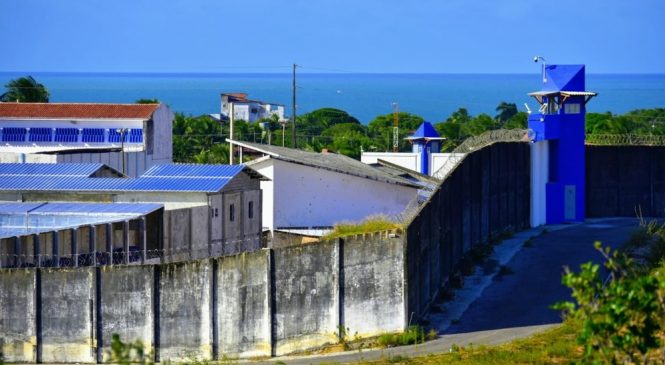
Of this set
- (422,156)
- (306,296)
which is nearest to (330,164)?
(422,156)

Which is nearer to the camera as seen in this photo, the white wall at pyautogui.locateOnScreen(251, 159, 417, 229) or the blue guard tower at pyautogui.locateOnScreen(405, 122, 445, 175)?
the white wall at pyautogui.locateOnScreen(251, 159, 417, 229)

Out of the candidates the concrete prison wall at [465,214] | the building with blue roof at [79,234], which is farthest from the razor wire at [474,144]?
the building with blue roof at [79,234]

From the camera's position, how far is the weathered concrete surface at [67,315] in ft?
101

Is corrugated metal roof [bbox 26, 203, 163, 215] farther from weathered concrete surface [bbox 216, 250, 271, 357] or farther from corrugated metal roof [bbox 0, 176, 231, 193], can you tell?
weathered concrete surface [bbox 216, 250, 271, 357]

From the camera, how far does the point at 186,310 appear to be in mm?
30984

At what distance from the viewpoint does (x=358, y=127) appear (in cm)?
12262

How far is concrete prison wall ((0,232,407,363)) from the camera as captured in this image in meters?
30.8

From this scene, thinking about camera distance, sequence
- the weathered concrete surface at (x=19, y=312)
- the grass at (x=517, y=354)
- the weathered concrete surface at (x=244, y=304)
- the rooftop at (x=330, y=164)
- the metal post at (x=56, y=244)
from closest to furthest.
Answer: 1. the grass at (x=517, y=354)
2. the weathered concrete surface at (x=19, y=312)
3. the weathered concrete surface at (x=244, y=304)
4. the metal post at (x=56, y=244)
5. the rooftop at (x=330, y=164)

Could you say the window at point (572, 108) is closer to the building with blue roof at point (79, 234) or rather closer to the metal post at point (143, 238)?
the building with blue roof at point (79, 234)

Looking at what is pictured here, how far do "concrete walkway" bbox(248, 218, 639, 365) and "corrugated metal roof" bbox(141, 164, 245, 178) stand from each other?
7806 mm

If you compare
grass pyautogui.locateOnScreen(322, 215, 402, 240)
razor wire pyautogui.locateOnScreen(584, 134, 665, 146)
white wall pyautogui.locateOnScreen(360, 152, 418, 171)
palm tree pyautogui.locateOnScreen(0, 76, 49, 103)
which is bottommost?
grass pyautogui.locateOnScreen(322, 215, 402, 240)

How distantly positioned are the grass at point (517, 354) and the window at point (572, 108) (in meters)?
27.2

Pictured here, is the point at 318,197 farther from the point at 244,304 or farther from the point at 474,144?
the point at 244,304

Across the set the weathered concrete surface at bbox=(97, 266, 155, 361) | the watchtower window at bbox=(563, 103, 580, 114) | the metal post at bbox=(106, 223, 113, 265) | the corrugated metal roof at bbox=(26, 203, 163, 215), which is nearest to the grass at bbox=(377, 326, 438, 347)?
the weathered concrete surface at bbox=(97, 266, 155, 361)
